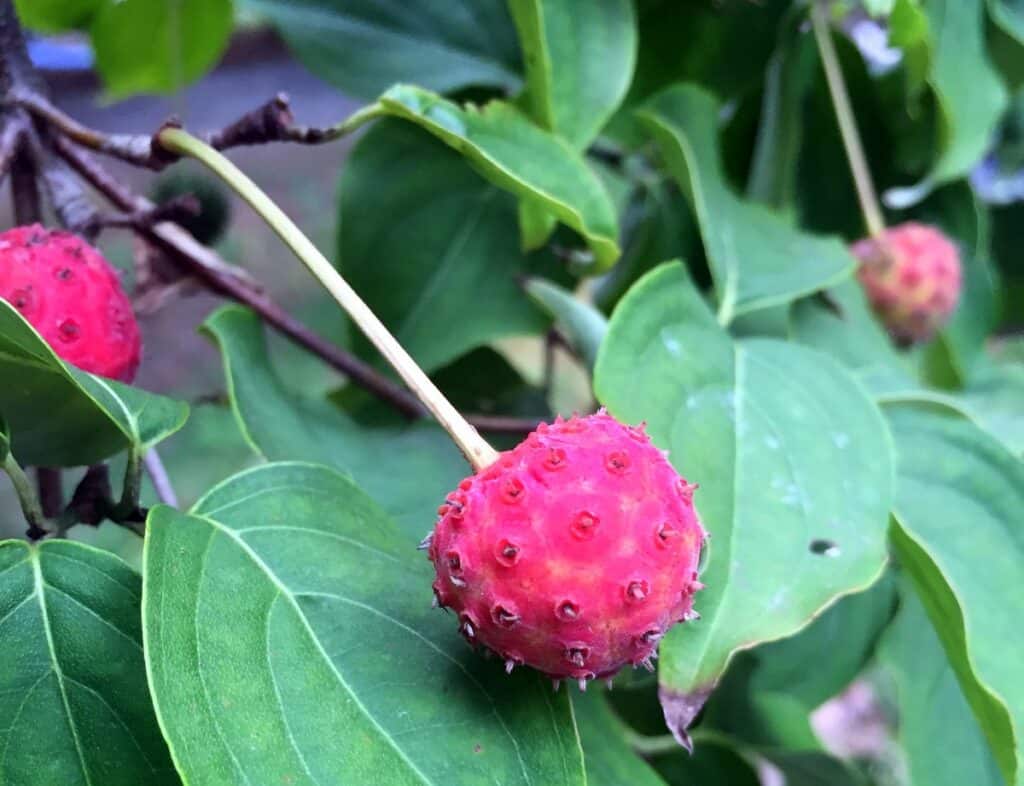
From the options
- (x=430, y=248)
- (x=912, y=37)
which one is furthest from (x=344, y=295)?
(x=912, y=37)

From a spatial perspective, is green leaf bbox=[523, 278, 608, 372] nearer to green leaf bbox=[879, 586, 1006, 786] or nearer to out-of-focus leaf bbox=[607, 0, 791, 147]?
out-of-focus leaf bbox=[607, 0, 791, 147]

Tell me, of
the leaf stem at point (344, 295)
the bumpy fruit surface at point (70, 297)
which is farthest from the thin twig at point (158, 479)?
the leaf stem at point (344, 295)

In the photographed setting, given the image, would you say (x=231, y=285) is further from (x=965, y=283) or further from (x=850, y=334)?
(x=965, y=283)

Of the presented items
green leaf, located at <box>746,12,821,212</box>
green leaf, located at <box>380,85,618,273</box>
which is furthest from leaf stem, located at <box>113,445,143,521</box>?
green leaf, located at <box>746,12,821,212</box>

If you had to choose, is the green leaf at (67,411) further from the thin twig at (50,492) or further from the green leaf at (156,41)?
the green leaf at (156,41)

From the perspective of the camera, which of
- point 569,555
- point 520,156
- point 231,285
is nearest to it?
point 569,555

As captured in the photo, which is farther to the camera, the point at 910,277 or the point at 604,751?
the point at 910,277

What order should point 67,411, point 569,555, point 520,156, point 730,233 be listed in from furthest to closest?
point 730,233 < point 520,156 < point 67,411 < point 569,555
